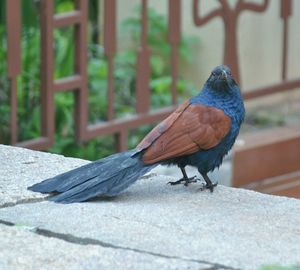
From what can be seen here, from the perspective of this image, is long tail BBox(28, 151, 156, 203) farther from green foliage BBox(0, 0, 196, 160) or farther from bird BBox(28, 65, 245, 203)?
green foliage BBox(0, 0, 196, 160)

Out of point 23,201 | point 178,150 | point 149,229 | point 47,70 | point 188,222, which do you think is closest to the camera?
point 149,229

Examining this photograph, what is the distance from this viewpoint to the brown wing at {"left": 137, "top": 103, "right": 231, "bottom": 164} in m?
3.96

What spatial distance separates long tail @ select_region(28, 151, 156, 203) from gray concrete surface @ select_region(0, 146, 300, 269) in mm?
44

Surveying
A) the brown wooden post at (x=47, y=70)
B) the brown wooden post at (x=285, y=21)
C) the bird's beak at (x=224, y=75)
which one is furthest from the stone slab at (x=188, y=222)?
the brown wooden post at (x=285, y=21)

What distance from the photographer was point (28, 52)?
22.1ft

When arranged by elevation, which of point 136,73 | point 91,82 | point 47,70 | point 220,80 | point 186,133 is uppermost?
point 220,80

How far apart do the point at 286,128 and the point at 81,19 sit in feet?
5.69

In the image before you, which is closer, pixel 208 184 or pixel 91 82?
pixel 208 184

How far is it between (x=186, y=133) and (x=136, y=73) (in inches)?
98.1

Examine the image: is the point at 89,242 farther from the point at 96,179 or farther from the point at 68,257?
the point at 96,179

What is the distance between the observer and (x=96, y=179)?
390 cm

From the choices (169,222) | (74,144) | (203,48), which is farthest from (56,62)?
(169,222)

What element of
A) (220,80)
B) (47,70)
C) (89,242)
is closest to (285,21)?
(47,70)

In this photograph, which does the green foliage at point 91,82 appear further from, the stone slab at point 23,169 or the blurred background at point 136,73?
the stone slab at point 23,169
